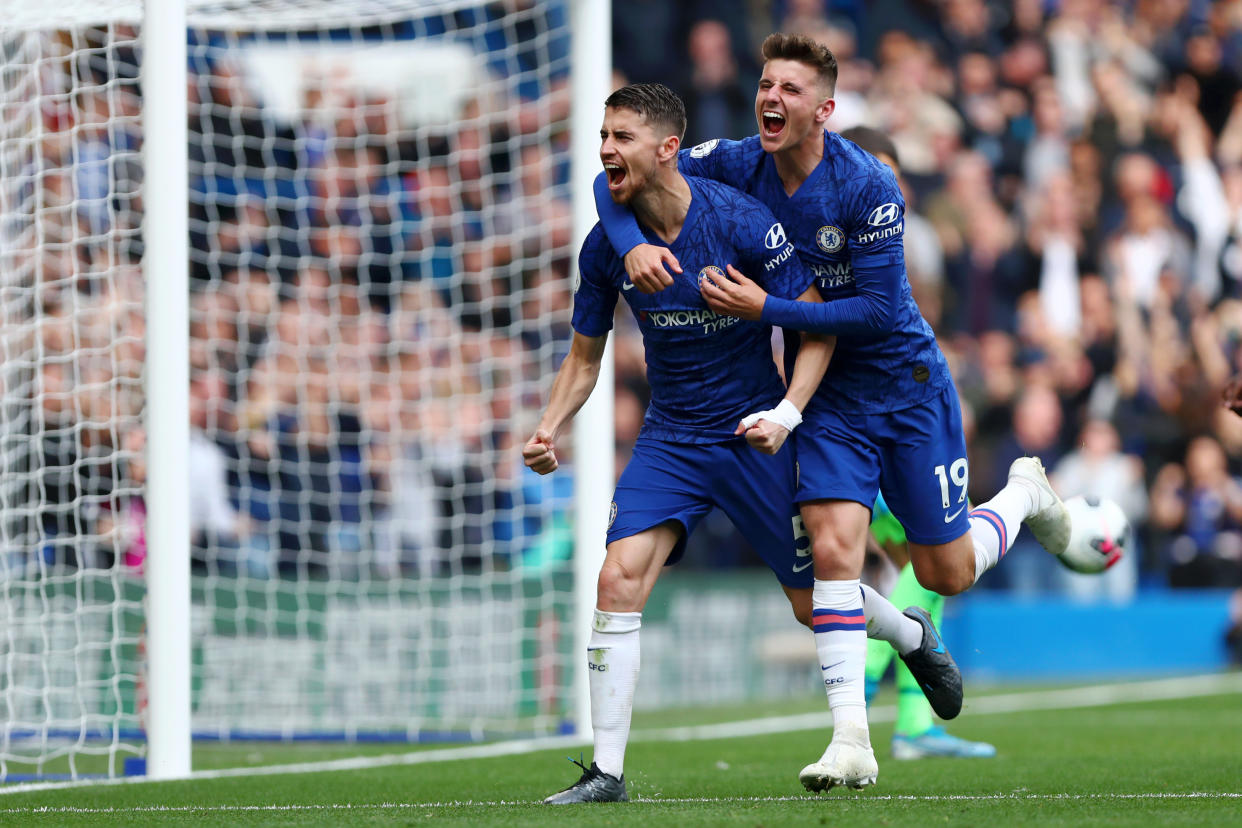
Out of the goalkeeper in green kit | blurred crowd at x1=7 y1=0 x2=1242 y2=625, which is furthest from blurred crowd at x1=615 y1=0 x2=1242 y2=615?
the goalkeeper in green kit

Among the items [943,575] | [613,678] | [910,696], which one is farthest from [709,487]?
[910,696]

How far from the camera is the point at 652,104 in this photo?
5.22m

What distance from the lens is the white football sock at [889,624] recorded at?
578 cm

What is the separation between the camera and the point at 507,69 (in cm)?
1191

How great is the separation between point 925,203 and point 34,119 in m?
8.32

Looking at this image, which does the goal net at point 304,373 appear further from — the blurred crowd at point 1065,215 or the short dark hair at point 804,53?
the short dark hair at point 804,53

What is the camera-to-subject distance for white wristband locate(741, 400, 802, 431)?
512 centimetres

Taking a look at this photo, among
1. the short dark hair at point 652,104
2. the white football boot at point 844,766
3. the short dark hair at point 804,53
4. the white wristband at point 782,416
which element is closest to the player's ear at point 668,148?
the short dark hair at point 652,104

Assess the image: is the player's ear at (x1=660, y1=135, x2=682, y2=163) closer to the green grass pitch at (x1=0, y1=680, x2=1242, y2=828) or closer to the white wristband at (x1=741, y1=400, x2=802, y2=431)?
the white wristband at (x1=741, y1=400, x2=802, y2=431)

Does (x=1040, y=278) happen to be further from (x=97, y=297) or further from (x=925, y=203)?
(x=97, y=297)

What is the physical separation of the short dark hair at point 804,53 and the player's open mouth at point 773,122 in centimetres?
18

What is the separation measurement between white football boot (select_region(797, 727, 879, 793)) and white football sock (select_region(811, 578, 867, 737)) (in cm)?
11

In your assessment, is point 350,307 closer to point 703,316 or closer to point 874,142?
point 874,142

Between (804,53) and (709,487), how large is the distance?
1352 millimetres
